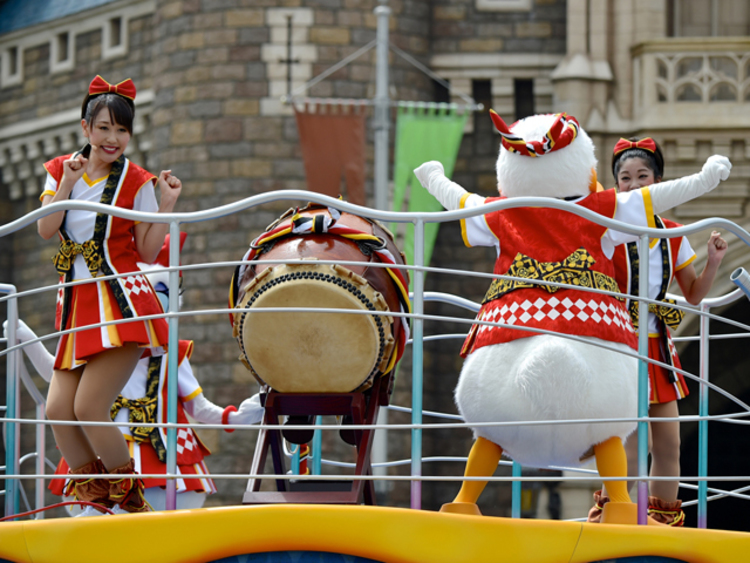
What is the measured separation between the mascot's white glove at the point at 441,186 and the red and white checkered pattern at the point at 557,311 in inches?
13.2

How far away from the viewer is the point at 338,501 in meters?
2.46

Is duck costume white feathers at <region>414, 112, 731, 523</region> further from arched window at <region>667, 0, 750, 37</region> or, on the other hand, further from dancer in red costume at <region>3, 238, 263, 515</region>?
arched window at <region>667, 0, 750, 37</region>

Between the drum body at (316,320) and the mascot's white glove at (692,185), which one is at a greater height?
the mascot's white glove at (692,185)

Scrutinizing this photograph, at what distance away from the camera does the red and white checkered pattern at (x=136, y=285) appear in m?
2.73

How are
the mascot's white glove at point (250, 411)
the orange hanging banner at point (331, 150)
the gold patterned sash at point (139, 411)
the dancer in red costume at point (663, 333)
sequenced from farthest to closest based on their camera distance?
the orange hanging banner at point (331, 150) → the gold patterned sash at point (139, 411) → the mascot's white glove at point (250, 411) → the dancer in red costume at point (663, 333)

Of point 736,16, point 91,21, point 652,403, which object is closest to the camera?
point 652,403

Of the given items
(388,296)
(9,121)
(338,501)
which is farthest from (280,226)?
(9,121)

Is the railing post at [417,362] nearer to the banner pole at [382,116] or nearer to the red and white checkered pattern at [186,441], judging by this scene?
the red and white checkered pattern at [186,441]

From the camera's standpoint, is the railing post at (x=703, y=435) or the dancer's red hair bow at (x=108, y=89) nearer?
the railing post at (x=703, y=435)

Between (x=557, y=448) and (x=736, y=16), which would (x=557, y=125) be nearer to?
(x=557, y=448)

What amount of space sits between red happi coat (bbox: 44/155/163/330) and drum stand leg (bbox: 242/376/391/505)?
0.39 metres

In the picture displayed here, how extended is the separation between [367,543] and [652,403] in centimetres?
117

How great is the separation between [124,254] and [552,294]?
1.02 metres

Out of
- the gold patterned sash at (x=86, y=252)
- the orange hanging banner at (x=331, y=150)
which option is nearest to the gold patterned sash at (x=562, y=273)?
the gold patterned sash at (x=86, y=252)
